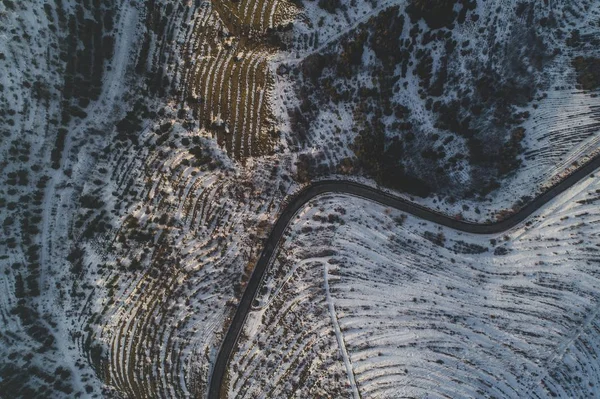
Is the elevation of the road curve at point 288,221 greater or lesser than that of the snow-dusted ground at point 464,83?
lesser

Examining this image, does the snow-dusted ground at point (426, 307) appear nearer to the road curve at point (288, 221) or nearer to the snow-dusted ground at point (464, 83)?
the road curve at point (288, 221)

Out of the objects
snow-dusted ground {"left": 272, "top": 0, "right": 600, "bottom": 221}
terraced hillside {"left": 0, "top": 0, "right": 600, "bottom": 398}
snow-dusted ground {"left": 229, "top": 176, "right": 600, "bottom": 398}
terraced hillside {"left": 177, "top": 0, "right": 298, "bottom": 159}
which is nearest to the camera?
terraced hillside {"left": 0, "top": 0, "right": 600, "bottom": 398}

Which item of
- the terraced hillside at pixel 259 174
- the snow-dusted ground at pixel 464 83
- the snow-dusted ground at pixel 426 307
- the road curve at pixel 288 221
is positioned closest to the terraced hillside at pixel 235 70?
the terraced hillside at pixel 259 174

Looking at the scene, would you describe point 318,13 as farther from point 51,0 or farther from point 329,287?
point 329,287

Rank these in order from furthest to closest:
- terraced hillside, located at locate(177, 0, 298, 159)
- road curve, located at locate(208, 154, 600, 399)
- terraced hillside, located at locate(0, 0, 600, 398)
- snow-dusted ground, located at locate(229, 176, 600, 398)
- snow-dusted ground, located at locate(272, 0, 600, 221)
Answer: road curve, located at locate(208, 154, 600, 399), terraced hillside, located at locate(177, 0, 298, 159), snow-dusted ground, located at locate(229, 176, 600, 398), snow-dusted ground, located at locate(272, 0, 600, 221), terraced hillside, located at locate(0, 0, 600, 398)

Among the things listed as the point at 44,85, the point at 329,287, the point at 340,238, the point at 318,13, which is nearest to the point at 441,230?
the point at 340,238

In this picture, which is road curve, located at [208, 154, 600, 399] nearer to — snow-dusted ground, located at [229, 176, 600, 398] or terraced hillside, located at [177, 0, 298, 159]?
snow-dusted ground, located at [229, 176, 600, 398]

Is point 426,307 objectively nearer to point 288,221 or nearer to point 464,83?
point 288,221

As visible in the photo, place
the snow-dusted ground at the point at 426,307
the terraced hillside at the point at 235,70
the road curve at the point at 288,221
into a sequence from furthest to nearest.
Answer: the road curve at the point at 288,221 → the terraced hillside at the point at 235,70 → the snow-dusted ground at the point at 426,307

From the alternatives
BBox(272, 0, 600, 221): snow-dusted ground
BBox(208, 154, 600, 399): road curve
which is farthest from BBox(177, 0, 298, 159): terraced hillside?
BBox(208, 154, 600, 399): road curve
